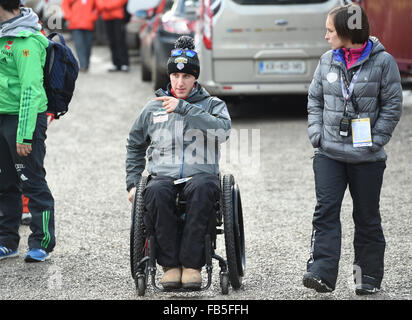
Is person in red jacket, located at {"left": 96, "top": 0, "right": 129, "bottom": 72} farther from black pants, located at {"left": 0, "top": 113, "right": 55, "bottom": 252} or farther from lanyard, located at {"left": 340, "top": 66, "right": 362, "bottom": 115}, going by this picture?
lanyard, located at {"left": 340, "top": 66, "right": 362, "bottom": 115}

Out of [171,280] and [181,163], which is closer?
[171,280]

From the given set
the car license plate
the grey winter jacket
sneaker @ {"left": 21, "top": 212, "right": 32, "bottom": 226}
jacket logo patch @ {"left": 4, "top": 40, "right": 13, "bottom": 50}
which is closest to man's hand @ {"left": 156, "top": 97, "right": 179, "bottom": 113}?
the grey winter jacket

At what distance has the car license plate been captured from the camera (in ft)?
35.6

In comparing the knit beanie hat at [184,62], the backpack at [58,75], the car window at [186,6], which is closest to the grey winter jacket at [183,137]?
the knit beanie hat at [184,62]

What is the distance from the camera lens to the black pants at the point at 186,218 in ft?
16.0

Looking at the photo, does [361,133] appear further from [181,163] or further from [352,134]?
[181,163]

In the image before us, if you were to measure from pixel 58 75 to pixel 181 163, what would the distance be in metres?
1.26

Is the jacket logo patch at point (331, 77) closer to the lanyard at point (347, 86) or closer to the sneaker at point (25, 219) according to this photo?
the lanyard at point (347, 86)

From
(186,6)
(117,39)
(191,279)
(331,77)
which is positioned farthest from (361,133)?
(117,39)

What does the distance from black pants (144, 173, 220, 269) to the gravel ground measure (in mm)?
273

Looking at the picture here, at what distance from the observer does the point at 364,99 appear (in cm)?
489
